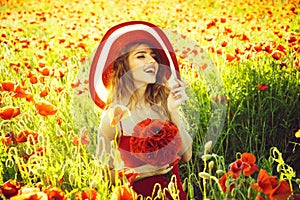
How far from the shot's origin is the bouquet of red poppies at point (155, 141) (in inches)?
43.9

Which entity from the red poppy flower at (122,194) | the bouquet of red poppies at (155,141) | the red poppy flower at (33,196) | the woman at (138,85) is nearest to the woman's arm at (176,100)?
the woman at (138,85)

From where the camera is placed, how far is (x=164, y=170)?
4.38 feet

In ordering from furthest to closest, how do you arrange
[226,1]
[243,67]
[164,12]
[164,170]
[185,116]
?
[226,1] → [164,12] → [243,67] → [185,116] → [164,170]

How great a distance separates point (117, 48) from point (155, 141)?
405 mm

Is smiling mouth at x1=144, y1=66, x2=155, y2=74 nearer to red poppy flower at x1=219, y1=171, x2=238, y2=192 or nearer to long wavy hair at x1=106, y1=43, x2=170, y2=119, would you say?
long wavy hair at x1=106, y1=43, x2=170, y2=119

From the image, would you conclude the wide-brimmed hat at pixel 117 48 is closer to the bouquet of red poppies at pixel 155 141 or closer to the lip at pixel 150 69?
the lip at pixel 150 69

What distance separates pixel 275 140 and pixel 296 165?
0.48ft

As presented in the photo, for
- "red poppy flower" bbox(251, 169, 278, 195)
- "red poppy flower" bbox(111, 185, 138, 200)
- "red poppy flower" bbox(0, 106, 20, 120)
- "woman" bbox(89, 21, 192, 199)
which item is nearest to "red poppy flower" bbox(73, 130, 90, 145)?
"woman" bbox(89, 21, 192, 199)

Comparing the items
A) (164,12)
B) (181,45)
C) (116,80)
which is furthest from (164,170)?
(164,12)

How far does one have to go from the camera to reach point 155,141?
1116 mm

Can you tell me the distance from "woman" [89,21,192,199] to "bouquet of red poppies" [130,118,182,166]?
0.13m

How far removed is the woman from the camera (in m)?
1.33

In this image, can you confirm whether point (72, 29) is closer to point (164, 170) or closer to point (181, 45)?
point (181, 45)

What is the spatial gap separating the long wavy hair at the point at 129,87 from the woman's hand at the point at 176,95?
4 centimetres
